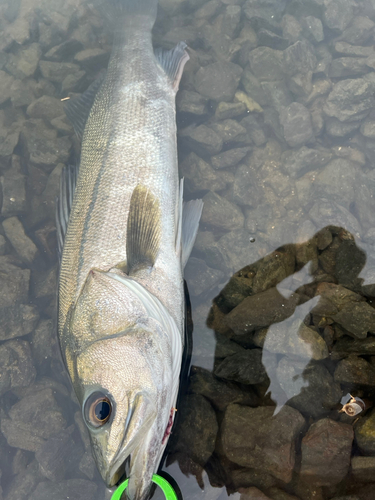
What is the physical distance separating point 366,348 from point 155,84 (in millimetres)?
2844

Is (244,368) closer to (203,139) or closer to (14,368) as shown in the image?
(14,368)

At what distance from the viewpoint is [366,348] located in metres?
2.32

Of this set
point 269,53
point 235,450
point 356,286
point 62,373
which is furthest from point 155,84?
point 235,450

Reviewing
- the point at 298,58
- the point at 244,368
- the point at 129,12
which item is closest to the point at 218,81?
the point at 298,58

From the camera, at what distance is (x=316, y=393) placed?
2357 mm

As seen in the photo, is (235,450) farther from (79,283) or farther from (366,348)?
(79,283)

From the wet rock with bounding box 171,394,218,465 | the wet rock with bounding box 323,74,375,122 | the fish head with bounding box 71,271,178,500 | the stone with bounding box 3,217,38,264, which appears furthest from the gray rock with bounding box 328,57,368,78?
the stone with bounding box 3,217,38,264

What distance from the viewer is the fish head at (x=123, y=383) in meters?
1.73

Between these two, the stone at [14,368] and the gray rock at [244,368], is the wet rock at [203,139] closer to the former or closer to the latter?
the gray rock at [244,368]

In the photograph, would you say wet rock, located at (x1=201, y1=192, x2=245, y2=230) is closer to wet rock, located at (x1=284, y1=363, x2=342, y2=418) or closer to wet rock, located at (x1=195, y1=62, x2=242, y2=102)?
wet rock, located at (x1=195, y1=62, x2=242, y2=102)

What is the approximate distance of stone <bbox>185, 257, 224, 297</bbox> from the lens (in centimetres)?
295

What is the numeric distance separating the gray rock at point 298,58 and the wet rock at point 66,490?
14.0 feet

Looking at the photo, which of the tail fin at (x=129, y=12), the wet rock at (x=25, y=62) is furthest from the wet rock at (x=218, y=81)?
the wet rock at (x=25, y=62)

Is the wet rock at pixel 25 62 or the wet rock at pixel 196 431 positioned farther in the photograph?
the wet rock at pixel 25 62
